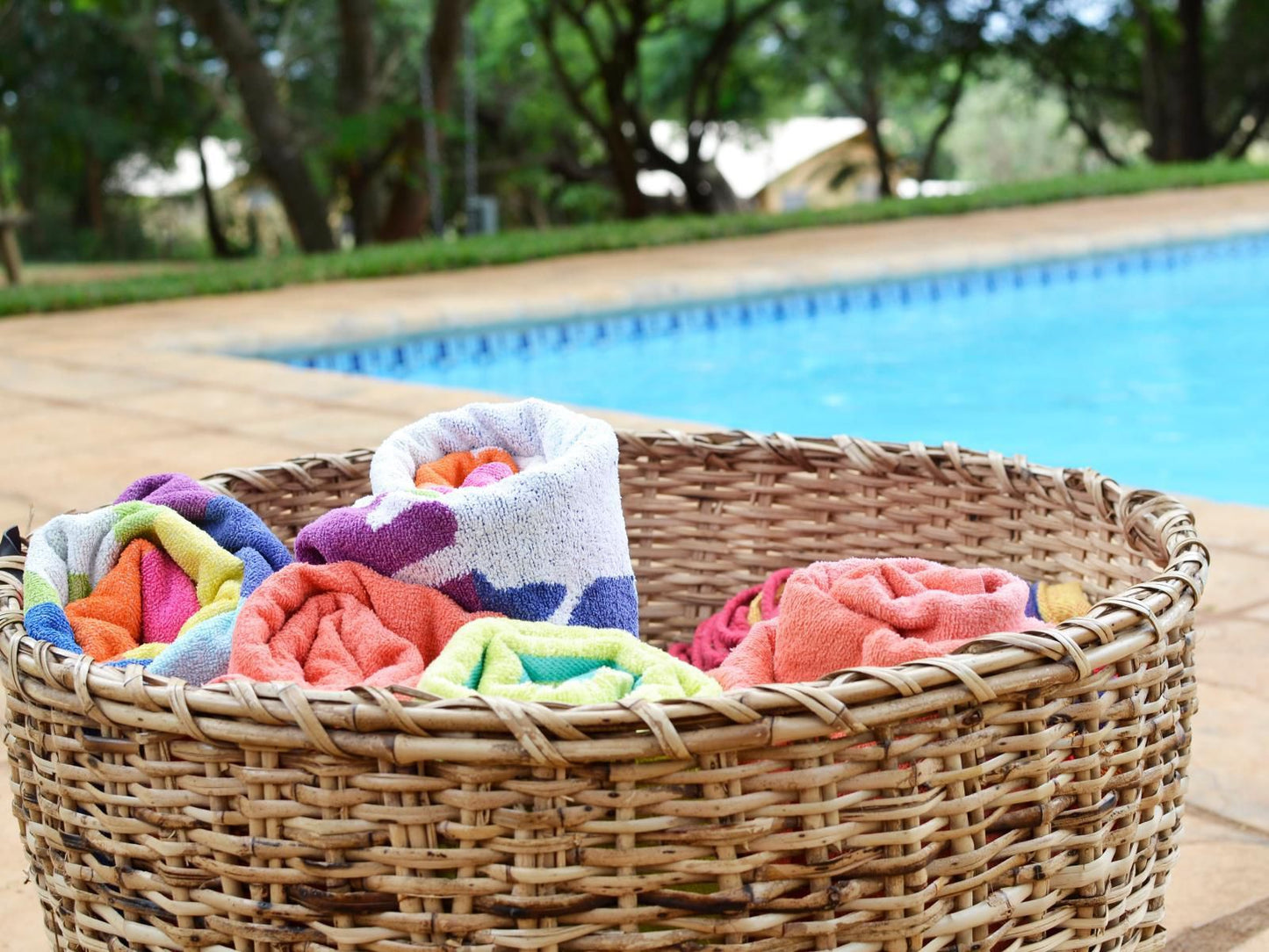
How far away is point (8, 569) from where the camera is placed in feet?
4.13

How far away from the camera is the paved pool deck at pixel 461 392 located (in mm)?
1336

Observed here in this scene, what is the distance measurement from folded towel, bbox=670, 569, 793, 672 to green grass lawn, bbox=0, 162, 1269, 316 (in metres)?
4.93

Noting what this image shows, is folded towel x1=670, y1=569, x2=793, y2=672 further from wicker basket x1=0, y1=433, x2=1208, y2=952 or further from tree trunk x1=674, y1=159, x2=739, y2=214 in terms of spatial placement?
tree trunk x1=674, y1=159, x2=739, y2=214

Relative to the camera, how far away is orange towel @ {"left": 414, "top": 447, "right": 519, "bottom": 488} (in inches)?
56.0

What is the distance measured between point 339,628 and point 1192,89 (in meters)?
13.2

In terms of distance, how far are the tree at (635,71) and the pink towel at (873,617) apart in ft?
29.7

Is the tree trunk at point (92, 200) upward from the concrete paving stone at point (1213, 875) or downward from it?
upward

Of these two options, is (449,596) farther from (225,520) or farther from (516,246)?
(516,246)

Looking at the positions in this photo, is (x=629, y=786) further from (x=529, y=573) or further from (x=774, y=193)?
(x=774, y=193)

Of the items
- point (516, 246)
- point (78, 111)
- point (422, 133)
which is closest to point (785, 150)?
point (78, 111)

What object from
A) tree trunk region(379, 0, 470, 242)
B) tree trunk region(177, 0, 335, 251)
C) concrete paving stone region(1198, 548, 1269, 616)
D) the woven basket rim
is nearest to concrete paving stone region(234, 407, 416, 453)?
concrete paving stone region(1198, 548, 1269, 616)

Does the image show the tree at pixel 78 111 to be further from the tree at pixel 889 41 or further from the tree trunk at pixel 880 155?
the tree trunk at pixel 880 155

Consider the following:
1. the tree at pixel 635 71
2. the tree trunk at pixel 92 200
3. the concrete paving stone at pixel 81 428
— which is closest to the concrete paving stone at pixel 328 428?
the concrete paving stone at pixel 81 428

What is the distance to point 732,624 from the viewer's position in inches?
61.3
